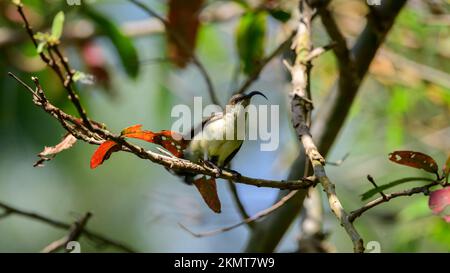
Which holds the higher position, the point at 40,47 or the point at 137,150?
the point at 40,47

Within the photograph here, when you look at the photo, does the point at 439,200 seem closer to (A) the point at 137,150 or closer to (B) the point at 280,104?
(A) the point at 137,150

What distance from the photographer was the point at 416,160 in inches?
75.4

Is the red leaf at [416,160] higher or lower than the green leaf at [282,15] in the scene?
lower

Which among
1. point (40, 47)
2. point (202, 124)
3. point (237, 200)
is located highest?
point (202, 124)

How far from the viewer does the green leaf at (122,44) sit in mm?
3506

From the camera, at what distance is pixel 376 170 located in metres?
4.64

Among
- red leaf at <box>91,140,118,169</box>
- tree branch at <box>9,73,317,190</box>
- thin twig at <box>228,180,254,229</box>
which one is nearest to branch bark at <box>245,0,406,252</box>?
thin twig at <box>228,180,254,229</box>

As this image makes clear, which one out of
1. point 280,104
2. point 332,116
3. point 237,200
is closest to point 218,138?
point 237,200

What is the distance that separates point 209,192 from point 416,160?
1.93 ft

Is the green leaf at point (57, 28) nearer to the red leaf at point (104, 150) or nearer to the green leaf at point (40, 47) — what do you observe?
the green leaf at point (40, 47)

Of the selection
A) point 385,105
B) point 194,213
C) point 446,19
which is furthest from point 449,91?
point 194,213

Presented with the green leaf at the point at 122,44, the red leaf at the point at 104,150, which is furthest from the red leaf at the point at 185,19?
the red leaf at the point at 104,150

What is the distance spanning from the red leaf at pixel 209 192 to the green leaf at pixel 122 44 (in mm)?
1563
